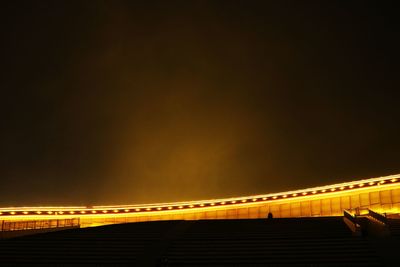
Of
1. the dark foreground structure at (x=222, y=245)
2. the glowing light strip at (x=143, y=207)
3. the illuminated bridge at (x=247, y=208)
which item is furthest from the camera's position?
the glowing light strip at (x=143, y=207)

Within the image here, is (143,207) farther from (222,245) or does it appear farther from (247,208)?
(222,245)

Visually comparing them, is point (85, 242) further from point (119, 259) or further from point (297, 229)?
point (297, 229)

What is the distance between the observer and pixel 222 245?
1730cm

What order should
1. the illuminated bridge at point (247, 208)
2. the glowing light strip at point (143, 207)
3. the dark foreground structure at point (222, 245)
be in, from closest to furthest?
the dark foreground structure at point (222, 245), the illuminated bridge at point (247, 208), the glowing light strip at point (143, 207)

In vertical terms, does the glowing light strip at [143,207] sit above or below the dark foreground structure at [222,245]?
above

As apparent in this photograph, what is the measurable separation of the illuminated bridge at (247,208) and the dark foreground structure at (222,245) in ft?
27.5

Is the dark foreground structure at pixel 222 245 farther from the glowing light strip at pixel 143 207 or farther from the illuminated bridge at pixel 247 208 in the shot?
the glowing light strip at pixel 143 207

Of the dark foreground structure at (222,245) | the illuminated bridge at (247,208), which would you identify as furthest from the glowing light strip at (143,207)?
the dark foreground structure at (222,245)

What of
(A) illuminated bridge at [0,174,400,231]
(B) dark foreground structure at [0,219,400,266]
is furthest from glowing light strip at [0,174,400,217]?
(B) dark foreground structure at [0,219,400,266]

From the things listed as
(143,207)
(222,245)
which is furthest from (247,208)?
(222,245)

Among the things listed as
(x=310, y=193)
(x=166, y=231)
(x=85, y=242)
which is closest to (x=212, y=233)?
(x=166, y=231)

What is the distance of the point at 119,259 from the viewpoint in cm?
1642

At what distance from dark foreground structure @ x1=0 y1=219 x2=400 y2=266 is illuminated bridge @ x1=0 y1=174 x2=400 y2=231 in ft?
27.5

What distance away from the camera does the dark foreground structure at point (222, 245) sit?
15156mm
